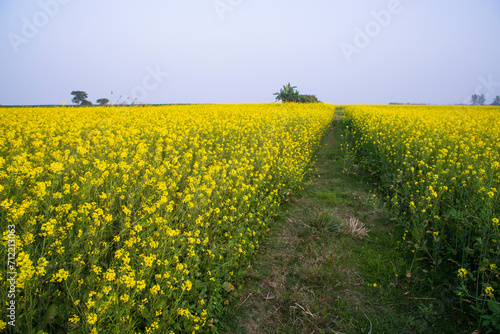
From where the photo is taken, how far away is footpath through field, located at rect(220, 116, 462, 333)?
262 centimetres

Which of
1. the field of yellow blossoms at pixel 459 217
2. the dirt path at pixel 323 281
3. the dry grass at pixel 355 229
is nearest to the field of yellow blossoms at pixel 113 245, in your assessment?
the field of yellow blossoms at pixel 459 217

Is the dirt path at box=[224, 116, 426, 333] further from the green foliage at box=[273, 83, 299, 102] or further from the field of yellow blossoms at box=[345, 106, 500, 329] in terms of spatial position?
the green foliage at box=[273, 83, 299, 102]

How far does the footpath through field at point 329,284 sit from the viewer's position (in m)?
2.62

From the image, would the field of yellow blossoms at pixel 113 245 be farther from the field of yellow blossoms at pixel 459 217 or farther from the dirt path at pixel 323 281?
the dirt path at pixel 323 281

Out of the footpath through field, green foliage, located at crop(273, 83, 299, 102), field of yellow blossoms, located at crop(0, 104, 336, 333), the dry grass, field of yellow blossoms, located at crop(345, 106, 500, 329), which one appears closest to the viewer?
field of yellow blossoms, located at crop(0, 104, 336, 333)

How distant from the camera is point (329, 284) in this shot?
3111mm

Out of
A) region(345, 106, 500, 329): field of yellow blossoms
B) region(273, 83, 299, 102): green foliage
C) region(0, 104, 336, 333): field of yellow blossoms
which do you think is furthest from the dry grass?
region(273, 83, 299, 102): green foliage

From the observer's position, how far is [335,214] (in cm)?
500

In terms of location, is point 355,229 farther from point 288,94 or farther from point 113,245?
point 288,94

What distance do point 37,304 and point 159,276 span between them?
31.1 inches

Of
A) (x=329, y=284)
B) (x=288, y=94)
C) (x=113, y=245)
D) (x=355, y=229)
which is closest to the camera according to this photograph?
(x=113, y=245)

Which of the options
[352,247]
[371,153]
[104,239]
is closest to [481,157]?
[371,153]

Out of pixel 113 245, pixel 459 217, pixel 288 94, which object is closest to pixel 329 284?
pixel 459 217

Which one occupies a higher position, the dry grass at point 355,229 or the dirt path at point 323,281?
the dry grass at point 355,229
